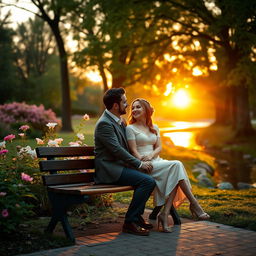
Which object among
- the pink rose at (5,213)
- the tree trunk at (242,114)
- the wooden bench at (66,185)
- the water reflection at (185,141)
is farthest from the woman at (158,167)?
the tree trunk at (242,114)

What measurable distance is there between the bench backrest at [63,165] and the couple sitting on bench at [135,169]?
0.94 feet

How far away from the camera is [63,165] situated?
6168 millimetres

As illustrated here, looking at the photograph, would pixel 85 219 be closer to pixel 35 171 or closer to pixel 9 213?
pixel 35 171

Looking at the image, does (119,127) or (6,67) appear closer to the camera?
(119,127)

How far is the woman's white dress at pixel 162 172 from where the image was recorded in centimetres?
622

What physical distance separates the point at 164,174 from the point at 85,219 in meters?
1.34

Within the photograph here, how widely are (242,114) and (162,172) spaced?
21.9m

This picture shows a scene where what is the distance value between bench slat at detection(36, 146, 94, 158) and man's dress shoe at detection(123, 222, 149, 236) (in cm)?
120

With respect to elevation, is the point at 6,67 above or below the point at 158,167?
above

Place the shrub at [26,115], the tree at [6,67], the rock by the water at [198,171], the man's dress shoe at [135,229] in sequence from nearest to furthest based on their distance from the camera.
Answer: the man's dress shoe at [135,229], the rock by the water at [198,171], the shrub at [26,115], the tree at [6,67]

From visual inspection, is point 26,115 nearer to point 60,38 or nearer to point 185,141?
point 60,38

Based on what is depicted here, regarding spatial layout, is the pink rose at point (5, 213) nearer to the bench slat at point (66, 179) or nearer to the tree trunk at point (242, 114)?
the bench slat at point (66, 179)

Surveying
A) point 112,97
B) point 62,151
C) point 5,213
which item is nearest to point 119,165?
point 62,151

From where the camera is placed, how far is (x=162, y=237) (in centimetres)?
578
